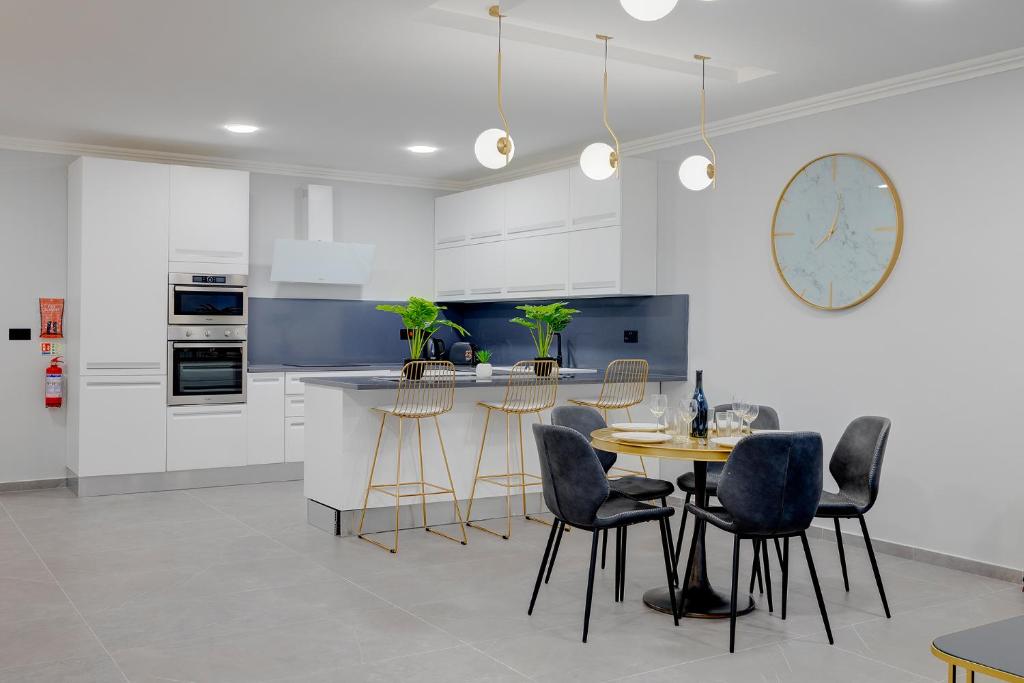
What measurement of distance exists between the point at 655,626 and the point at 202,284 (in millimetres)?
4438

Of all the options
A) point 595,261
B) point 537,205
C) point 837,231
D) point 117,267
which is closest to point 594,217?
point 595,261

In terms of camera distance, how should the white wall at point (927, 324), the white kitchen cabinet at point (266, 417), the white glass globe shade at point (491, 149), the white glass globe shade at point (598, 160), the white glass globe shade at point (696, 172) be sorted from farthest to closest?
the white kitchen cabinet at point (266, 417) < the white glass globe shade at point (696, 172) < the white wall at point (927, 324) < the white glass globe shade at point (598, 160) < the white glass globe shade at point (491, 149)

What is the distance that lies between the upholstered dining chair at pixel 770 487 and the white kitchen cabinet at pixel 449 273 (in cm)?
463

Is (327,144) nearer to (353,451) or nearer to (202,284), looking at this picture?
(202,284)

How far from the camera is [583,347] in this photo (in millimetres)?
7152

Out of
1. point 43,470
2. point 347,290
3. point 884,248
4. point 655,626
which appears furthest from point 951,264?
point 43,470

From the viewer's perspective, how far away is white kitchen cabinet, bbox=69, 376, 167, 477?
6.38 meters

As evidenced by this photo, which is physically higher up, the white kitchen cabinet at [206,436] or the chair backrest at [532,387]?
the chair backrest at [532,387]

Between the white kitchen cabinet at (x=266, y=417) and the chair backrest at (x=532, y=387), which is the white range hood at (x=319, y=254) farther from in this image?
the chair backrest at (x=532, y=387)

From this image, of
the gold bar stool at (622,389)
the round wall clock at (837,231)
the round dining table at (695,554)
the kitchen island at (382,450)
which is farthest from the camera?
the gold bar stool at (622,389)

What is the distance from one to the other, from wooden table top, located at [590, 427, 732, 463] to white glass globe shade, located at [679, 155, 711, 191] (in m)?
1.38

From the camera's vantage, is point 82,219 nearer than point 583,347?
Yes

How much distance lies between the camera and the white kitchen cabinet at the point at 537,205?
6.60m

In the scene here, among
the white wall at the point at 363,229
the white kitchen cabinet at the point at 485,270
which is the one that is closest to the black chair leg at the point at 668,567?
the white kitchen cabinet at the point at 485,270
